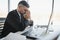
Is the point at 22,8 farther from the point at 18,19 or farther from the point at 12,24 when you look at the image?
the point at 12,24

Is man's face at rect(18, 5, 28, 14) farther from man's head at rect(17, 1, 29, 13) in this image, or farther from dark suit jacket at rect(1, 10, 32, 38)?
dark suit jacket at rect(1, 10, 32, 38)

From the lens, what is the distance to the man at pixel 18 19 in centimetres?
224

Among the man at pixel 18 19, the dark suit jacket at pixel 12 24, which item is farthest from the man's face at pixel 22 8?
the dark suit jacket at pixel 12 24

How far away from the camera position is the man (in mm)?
2242

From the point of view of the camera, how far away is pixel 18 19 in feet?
8.14

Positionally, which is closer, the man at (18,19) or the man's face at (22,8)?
the man at (18,19)

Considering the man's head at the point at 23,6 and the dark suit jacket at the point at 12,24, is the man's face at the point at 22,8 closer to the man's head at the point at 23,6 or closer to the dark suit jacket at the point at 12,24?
the man's head at the point at 23,6

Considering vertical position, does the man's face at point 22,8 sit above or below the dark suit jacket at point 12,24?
above

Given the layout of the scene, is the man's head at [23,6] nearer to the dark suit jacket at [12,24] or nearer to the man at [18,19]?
the man at [18,19]

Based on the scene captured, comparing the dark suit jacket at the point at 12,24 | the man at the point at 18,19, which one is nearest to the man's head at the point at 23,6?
the man at the point at 18,19

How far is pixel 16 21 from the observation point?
2398 millimetres

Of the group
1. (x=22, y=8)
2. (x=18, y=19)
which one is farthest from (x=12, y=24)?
(x=22, y=8)

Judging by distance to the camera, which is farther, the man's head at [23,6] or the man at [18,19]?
the man's head at [23,6]

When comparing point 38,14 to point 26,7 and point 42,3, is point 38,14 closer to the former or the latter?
point 42,3
